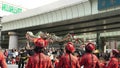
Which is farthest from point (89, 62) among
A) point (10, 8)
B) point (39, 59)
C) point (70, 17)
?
point (10, 8)

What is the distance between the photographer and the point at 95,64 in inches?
326

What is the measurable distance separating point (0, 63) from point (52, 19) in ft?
96.4

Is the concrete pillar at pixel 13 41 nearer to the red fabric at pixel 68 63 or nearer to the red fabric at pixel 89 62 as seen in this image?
the red fabric at pixel 89 62

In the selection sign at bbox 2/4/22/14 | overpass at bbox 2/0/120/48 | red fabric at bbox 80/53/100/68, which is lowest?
red fabric at bbox 80/53/100/68

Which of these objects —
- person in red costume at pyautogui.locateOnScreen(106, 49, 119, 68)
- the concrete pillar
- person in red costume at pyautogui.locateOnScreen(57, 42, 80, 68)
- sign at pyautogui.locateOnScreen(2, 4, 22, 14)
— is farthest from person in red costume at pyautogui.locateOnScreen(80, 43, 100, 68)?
sign at pyautogui.locateOnScreen(2, 4, 22, 14)

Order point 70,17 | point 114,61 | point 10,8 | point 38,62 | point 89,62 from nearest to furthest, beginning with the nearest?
point 38,62 < point 89,62 < point 114,61 < point 70,17 < point 10,8

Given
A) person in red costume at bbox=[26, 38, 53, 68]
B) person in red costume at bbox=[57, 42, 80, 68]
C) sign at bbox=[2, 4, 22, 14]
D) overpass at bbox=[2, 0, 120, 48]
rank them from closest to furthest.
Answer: person in red costume at bbox=[26, 38, 53, 68] → person in red costume at bbox=[57, 42, 80, 68] → overpass at bbox=[2, 0, 120, 48] → sign at bbox=[2, 4, 22, 14]

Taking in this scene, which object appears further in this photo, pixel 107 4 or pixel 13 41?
pixel 13 41

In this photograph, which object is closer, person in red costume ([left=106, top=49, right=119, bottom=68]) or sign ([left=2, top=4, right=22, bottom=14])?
person in red costume ([left=106, top=49, right=119, bottom=68])

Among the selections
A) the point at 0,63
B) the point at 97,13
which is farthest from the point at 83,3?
the point at 0,63

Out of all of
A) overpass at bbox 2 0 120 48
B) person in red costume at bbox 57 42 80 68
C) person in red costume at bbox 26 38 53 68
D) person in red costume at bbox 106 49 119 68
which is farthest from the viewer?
overpass at bbox 2 0 120 48

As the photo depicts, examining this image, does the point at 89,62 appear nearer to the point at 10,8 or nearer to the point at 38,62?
the point at 38,62

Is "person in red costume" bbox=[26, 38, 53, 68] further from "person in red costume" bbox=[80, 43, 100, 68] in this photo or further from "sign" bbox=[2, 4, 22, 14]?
"sign" bbox=[2, 4, 22, 14]

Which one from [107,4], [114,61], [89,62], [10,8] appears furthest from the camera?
[10,8]
